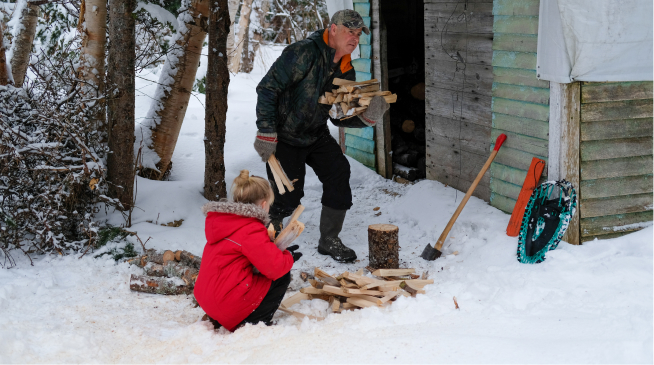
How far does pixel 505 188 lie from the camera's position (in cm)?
515

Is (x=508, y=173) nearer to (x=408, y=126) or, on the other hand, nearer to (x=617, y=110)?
(x=617, y=110)

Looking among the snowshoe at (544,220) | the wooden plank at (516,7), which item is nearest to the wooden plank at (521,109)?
the snowshoe at (544,220)

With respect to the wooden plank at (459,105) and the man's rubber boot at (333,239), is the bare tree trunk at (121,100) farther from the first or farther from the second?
the wooden plank at (459,105)

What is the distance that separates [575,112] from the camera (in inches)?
170

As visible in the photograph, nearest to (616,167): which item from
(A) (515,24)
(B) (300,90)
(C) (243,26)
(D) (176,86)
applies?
(A) (515,24)

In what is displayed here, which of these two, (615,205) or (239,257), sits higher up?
(239,257)

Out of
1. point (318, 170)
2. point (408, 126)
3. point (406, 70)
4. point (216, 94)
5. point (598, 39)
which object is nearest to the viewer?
point (598, 39)

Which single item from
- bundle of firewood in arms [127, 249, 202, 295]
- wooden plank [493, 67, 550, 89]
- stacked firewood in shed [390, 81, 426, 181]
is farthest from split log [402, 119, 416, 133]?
bundle of firewood in arms [127, 249, 202, 295]

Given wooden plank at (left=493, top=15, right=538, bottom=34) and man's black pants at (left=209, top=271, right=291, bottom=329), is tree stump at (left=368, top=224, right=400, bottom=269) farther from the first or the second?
wooden plank at (left=493, top=15, right=538, bottom=34)

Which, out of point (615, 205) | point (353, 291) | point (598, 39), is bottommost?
point (353, 291)

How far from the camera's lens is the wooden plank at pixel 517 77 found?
182 inches

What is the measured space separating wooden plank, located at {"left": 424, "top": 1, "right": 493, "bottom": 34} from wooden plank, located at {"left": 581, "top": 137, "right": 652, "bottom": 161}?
1.48 m

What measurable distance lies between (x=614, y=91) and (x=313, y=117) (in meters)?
2.26

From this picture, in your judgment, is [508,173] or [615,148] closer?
[615,148]
